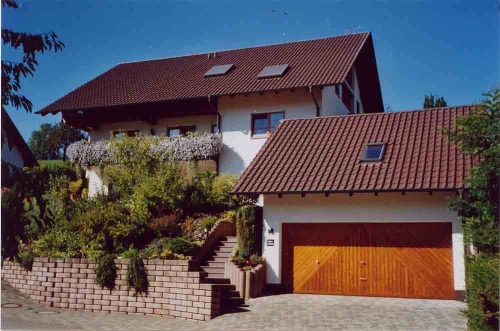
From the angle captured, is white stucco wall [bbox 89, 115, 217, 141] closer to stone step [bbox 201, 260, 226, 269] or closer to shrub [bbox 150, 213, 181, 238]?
shrub [bbox 150, 213, 181, 238]

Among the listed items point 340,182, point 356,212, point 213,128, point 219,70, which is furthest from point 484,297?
point 219,70

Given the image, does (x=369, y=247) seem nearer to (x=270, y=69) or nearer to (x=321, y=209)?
(x=321, y=209)

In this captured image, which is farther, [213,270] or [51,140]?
[51,140]

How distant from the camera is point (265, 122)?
24.1m

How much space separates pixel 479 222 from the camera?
30.8 feet

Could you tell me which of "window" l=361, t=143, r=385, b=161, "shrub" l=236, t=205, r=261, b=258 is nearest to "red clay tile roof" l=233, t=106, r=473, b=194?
"window" l=361, t=143, r=385, b=161

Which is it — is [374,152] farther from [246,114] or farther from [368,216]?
[246,114]

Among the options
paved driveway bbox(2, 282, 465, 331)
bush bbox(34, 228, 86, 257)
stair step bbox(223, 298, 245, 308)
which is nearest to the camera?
paved driveway bbox(2, 282, 465, 331)

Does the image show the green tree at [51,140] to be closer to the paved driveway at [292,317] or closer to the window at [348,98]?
the window at [348,98]

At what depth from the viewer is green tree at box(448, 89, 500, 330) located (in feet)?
25.0

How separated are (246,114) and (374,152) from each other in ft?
29.6

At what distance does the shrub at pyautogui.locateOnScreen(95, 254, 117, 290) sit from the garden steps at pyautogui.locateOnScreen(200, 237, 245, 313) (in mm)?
2459

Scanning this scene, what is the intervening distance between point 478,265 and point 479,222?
5.06ft

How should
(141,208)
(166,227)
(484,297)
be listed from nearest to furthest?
(484,297) < (166,227) < (141,208)
